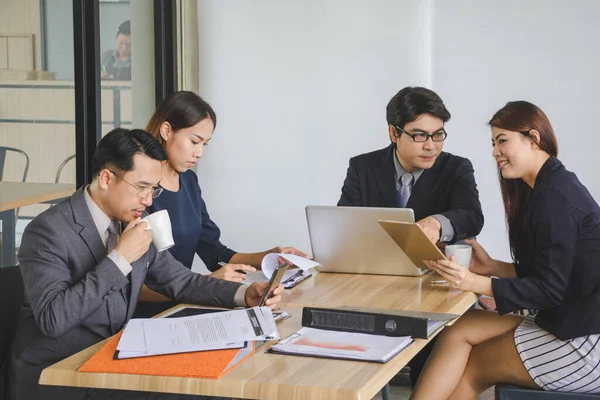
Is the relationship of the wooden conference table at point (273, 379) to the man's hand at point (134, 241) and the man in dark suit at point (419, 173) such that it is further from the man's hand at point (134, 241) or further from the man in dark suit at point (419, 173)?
the man in dark suit at point (419, 173)

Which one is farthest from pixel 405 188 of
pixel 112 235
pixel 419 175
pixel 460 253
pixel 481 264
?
pixel 112 235

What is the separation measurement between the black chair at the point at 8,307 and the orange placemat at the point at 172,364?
20.3 inches

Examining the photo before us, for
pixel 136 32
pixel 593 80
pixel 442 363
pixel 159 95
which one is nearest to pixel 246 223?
pixel 159 95

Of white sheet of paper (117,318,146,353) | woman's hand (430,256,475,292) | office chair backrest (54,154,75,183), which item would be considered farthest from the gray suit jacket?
office chair backrest (54,154,75,183)

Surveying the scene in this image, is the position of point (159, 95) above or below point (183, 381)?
above

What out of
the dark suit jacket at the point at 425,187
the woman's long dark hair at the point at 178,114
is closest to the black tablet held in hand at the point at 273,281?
the woman's long dark hair at the point at 178,114

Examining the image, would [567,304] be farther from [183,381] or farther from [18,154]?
[18,154]

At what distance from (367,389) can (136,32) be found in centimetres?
349

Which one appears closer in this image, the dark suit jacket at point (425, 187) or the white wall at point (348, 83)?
the dark suit jacket at point (425, 187)

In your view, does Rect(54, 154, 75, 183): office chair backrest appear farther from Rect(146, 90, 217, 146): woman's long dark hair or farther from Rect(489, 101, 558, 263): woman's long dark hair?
Rect(489, 101, 558, 263): woman's long dark hair

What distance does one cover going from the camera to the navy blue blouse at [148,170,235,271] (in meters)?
2.99

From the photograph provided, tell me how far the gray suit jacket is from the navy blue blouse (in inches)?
27.8

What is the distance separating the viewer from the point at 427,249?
244 cm

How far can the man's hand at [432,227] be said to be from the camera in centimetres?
288
